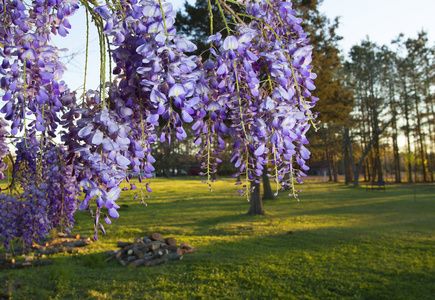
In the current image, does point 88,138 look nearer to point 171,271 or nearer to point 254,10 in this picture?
point 254,10

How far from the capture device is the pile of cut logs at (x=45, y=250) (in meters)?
7.28

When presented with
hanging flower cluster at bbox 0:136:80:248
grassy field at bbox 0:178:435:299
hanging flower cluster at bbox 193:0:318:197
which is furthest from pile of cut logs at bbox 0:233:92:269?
hanging flower cluster at bbox 193:0:318:197

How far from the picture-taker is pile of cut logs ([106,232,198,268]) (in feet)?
24.2

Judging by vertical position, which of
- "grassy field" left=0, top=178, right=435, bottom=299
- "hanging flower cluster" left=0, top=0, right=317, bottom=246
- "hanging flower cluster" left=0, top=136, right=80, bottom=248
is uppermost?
"hanging flower cluster" left=0, top=0, right=317, bottom=246

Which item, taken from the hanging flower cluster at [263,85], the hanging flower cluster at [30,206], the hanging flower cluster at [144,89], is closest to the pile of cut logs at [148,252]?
the hanging flower cluster at [30,206]

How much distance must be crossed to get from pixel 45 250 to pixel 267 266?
5.41 meters

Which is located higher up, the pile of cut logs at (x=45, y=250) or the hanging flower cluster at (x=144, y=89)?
the hanging flower cluster at (x=144, y=89)

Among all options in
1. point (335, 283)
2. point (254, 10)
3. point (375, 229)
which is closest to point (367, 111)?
point (375, 229)

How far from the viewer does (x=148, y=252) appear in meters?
7.95

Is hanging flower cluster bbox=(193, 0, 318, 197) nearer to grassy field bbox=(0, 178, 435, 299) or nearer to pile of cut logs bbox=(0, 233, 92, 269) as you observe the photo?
grassy field bbox=(0, 178, 435, 299)

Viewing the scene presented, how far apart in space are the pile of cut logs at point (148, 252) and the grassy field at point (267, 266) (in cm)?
23

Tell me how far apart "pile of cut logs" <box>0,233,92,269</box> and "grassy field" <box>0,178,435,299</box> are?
258 millimetres

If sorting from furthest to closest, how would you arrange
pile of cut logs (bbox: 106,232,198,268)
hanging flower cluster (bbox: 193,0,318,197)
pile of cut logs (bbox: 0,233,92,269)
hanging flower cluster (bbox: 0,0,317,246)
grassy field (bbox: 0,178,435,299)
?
pile of cut logs (bbox: 106,232,198,268) < pile of cut logs (bbox: 0,233,92,269) < grassy field (bbox: 0,178,435,299) < hanging flower cluster (bbox: 193,0,318,197) < hanging flower cluster (bbox: 0,0,317,246)

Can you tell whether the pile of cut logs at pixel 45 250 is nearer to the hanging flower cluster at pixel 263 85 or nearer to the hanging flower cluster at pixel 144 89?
the hanging flower cluster at pixel 144 89
